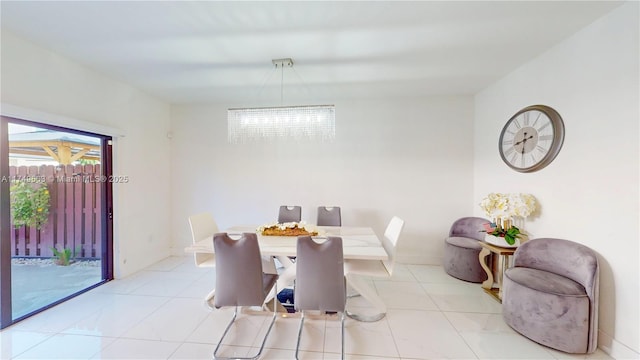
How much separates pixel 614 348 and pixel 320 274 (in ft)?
7.30

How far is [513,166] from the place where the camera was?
281 cm

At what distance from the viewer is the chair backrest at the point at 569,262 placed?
178cm

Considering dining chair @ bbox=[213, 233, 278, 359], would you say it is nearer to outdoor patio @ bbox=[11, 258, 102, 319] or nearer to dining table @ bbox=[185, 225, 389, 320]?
dining table @ bbox=[185, 225, 389, 320]

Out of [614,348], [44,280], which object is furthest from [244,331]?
[614,348]

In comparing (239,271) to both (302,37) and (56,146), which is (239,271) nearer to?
(302,37)

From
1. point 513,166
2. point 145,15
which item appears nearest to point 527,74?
point 513,166

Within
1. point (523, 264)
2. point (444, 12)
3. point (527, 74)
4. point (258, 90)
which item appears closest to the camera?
point (444, 12)

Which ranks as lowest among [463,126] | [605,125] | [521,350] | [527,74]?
[521,350]

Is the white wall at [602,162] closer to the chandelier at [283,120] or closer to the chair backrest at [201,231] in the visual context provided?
the chandelier at [283,120]

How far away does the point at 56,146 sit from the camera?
259 centimetres

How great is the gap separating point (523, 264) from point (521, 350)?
752mm

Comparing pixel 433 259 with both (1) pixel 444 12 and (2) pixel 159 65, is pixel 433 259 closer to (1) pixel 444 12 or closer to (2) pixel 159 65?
(1) pixel 444 12

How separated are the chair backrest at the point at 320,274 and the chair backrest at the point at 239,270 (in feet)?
1.03

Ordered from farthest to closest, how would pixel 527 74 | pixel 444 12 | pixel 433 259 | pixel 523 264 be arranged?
pixel 433 259 → pixel 527 74 → pixel 523 264 → pixel 444 12
